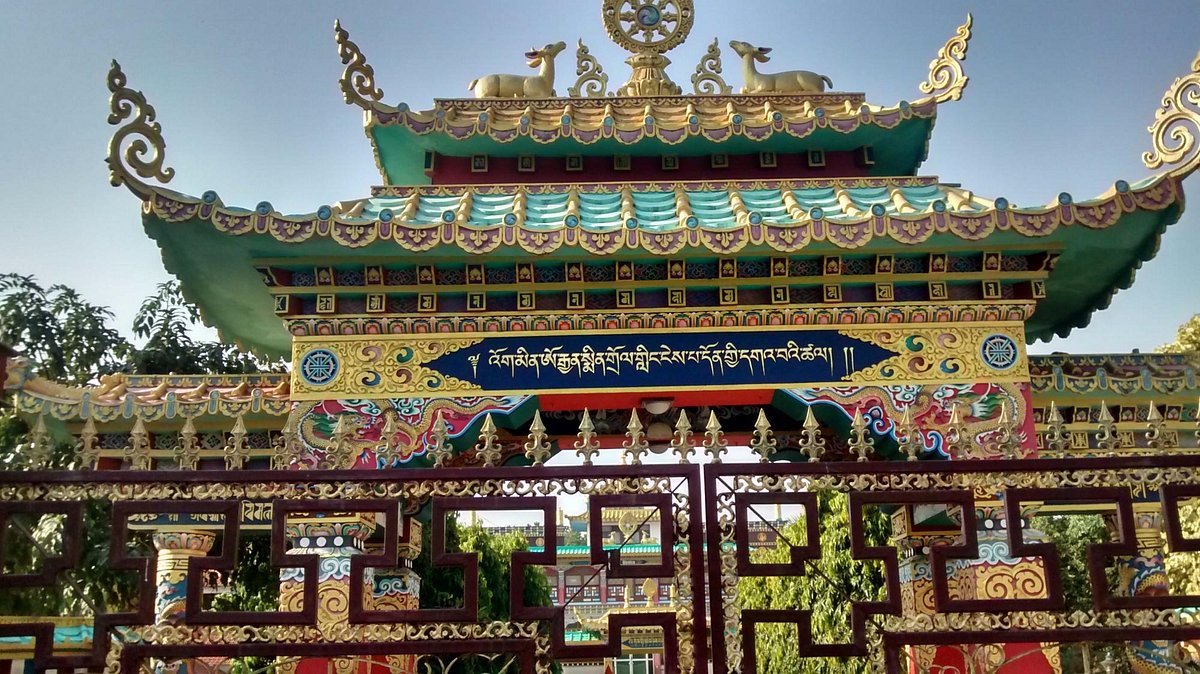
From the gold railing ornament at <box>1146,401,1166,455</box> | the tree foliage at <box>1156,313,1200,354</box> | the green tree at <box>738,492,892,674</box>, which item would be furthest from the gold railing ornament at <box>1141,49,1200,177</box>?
the tree foliage at <box>1156,313,1200,354</box>

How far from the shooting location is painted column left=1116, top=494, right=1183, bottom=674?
7.05 m

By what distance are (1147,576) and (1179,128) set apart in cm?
337

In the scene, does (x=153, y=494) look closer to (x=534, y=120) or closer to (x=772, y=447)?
(x=772, y=447)

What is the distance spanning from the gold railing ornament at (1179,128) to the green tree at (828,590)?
27.1ft

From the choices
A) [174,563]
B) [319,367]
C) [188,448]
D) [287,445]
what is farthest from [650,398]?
[174,563]

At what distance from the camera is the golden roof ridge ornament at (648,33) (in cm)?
1038

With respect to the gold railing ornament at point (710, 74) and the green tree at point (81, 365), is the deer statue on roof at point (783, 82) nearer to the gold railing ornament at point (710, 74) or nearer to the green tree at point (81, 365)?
the gold railing ornament at point (710, 74)

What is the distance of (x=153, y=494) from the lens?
5.36 meters

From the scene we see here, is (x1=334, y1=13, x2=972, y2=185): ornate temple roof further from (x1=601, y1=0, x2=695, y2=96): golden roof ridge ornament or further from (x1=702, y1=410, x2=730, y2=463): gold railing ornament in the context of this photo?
(x1=702, y1=410, x2=730, y2=463): gold railing ornament

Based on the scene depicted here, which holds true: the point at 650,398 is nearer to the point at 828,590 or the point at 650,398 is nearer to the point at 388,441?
the point at 388,441

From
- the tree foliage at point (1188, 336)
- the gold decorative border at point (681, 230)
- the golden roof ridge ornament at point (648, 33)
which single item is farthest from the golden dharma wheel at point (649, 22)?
the tree foliage at point (1188, 336)

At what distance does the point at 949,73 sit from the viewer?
942cm

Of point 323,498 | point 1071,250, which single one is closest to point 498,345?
point 323,498

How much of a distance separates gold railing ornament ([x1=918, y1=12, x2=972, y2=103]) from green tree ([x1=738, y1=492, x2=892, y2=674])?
6972 mm
